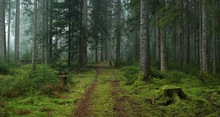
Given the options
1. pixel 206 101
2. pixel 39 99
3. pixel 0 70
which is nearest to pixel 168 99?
pixel 206 101

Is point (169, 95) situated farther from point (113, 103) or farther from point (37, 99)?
point (37, 99)

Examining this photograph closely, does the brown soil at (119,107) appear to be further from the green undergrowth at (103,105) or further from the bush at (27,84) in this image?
the bush at (27,84)

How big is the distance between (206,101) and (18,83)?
778cm

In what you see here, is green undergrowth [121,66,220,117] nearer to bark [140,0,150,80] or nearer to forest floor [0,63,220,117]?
forest floor [0,63,220,117]

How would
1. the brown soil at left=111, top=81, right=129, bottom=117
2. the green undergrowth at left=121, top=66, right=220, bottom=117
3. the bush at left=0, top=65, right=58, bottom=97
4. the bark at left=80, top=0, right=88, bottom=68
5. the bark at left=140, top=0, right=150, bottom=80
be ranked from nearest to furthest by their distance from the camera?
the brown soil at left=111, top=81, right=129, bottom=117
the green undergrowth at left=121, top=66, right=220, bottom=117
the bush at left=0, top=65, right=58, bottom=97
the bark at left=140, top=0, right=150, bottom=80
the bark at left=80, top=0, right=88, bottom=68

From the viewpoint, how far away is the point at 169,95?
906cm

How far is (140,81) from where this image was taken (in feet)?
41.5

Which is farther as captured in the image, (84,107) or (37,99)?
(37,99)

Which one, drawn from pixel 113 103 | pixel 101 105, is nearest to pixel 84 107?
pixel 101 105

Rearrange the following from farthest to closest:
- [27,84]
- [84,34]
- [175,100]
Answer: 1. [84,34]
2. [27,84]
3. [175,100]

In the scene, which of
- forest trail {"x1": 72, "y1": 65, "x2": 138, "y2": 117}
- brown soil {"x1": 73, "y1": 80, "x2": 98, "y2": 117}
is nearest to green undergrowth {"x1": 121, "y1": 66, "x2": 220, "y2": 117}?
forest trail {"x1": 72, "y1": 65, "x2": 138, "y2": 117}

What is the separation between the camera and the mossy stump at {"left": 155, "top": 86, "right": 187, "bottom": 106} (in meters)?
8.76

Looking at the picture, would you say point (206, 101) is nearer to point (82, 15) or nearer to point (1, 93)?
point (1, 93)

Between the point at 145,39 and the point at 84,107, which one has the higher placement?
the point at 145,39
